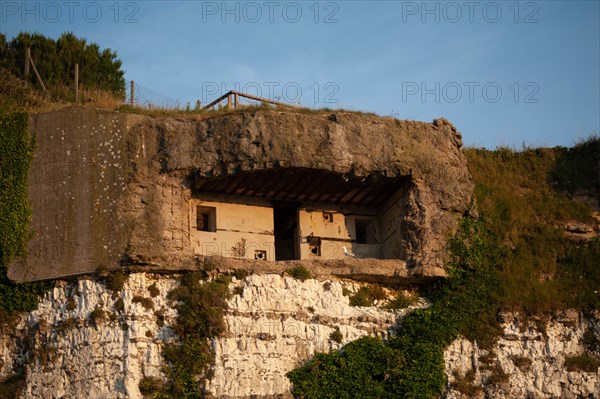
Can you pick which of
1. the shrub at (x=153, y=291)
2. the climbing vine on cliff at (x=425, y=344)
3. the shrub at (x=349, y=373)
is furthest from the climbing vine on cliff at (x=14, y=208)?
the climbing vine on cliff at (x=425, y=344)

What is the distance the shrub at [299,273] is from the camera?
30.0 meters

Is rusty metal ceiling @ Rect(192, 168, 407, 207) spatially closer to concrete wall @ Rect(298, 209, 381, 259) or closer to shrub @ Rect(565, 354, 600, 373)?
concrete wall @ Rect(298, 209, 381, 259)

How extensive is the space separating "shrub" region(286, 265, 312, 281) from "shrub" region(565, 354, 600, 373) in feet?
21.0

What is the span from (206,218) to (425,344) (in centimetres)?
612

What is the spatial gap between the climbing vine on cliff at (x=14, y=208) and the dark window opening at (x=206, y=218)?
13.5 feet

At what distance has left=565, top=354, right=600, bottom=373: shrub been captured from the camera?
30.4 metres

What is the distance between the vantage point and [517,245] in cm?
3238

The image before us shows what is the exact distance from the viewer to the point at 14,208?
2970cm

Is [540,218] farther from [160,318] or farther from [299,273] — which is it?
[160,318]

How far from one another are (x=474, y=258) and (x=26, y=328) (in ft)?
34.8

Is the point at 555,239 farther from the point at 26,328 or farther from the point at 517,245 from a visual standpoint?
the point at 26,328

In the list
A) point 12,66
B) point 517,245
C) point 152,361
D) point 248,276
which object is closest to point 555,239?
point 517,245

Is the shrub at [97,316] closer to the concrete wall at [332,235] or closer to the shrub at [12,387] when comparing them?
the shrub at [12,387]

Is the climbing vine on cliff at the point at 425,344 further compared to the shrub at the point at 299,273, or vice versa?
the shrub at the point at 299,273
